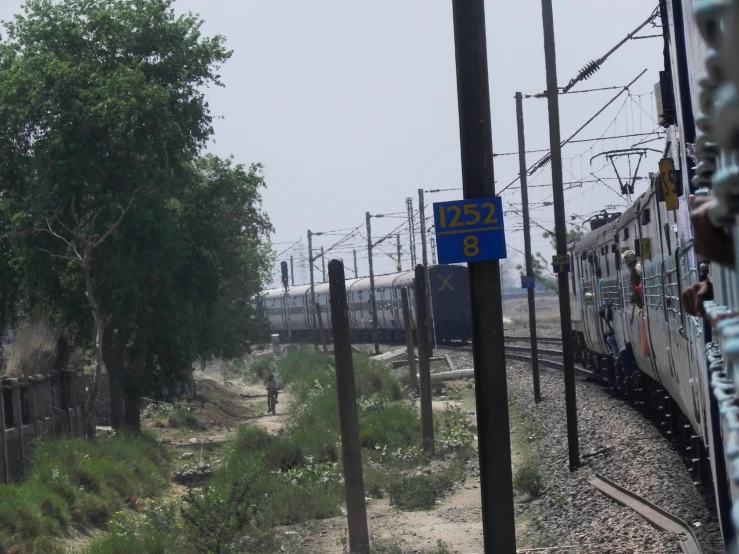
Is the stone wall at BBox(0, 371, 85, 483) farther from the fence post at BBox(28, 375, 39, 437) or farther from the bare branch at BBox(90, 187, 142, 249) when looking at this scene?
the bare branch at BBox(90, 187, 142, 249)

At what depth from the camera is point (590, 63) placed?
15.7 meters

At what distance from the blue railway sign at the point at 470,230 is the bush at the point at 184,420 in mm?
24041

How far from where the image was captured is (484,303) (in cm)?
700

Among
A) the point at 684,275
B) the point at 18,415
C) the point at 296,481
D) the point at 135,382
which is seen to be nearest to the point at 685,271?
the point at 684,275

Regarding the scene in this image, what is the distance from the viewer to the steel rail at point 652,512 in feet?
25.9

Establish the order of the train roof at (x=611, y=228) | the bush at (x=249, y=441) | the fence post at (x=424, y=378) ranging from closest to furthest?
the train roof at (x=611, y=228) → the fence post at (x=424, y=378) → the bush at (x=249, y=441)

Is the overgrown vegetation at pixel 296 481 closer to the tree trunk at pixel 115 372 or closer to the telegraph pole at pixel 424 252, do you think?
the tree trunk at pixel 115 372

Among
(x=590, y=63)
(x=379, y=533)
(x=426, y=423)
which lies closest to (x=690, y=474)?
(x=379, y=533)

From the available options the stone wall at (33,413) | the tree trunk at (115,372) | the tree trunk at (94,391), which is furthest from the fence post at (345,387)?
the tree trunk at (115,372)

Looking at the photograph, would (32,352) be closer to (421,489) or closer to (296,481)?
(296,481)

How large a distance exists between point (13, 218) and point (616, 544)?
62.6ft

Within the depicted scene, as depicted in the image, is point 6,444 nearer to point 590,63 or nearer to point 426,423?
point 426,423

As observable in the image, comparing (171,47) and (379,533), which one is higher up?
(171,47)

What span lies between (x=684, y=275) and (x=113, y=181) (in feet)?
67.9
